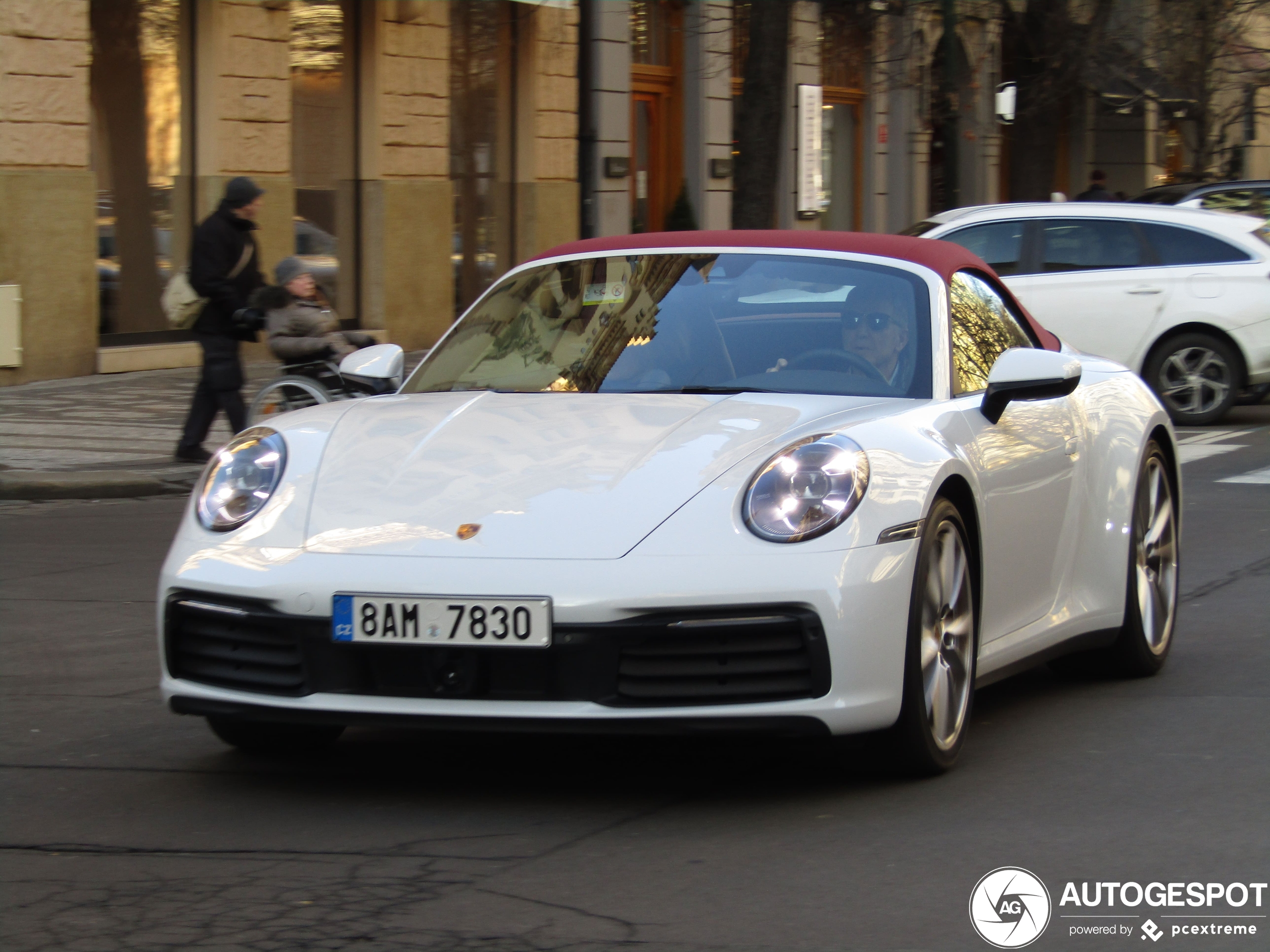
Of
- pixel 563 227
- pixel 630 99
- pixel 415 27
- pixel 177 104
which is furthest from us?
pixel 630 99

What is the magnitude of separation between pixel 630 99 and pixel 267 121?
24.2 feet

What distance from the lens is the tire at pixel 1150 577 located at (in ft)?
19.7

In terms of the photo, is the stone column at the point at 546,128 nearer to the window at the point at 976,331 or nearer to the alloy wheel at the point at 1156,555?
the alloy wheel at the point at 1156,555

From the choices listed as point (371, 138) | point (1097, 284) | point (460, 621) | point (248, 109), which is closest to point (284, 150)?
point (248, 109)

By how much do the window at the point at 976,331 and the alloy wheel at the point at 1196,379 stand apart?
9.24m

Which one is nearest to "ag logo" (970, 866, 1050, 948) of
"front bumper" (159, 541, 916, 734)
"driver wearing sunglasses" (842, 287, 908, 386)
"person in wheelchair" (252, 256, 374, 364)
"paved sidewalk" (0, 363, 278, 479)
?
"front bumper" (159, 541, 916, 734)

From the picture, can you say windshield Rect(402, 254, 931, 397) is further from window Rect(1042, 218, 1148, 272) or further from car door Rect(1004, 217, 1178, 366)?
window Rect(1042, 218, 1148, 272)

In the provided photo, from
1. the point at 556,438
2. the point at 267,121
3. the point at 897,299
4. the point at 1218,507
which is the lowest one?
the point at 1218,507

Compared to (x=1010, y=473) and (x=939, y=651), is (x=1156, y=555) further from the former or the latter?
(x=939, y=651)

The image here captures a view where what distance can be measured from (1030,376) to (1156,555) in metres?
1.40

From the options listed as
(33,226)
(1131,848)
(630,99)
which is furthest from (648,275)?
(630,99)

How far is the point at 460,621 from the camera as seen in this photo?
4.21 metres

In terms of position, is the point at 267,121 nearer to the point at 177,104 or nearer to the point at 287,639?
the point at 177,104

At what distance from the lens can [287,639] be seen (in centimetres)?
439
